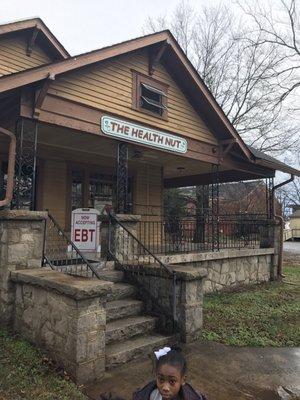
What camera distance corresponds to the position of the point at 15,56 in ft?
35.7

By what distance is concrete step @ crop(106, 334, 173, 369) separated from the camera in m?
5.15

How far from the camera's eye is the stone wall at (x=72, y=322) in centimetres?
457

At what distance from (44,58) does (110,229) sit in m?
6.71

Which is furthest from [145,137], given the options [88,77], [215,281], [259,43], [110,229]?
[259,43]

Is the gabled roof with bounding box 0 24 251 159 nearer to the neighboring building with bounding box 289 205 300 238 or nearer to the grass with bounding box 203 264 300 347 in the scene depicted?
the grass with bounding box 203 264 300 347

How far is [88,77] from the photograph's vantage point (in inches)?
339

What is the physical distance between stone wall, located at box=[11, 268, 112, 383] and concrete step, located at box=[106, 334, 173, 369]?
0.35 m

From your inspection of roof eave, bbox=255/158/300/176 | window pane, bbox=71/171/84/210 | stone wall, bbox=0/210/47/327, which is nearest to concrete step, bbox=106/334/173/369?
stone wall, bbox=0/210/47/327

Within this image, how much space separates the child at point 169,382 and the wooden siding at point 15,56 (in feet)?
31.8

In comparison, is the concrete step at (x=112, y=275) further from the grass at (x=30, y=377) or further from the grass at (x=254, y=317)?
the grass at (x=30, y=377)

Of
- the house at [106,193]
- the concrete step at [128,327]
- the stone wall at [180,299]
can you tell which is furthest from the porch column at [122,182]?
the concrete step at [128,327]

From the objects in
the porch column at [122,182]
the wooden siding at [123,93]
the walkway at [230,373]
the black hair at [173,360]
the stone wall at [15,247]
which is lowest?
the walkway at [230,373]

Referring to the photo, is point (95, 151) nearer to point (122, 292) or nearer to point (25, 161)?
point (25, 161)

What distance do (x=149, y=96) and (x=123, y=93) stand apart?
118 centimetres
